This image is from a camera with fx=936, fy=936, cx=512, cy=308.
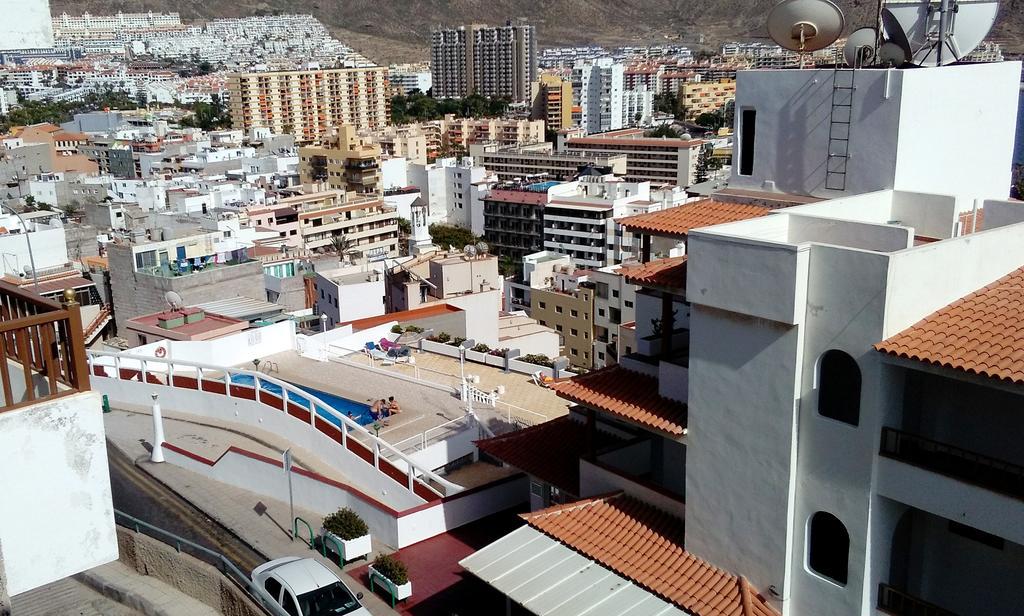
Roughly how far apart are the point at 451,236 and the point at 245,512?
7009 cm

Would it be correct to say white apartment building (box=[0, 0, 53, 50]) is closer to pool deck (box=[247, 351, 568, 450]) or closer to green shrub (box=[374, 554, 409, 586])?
green shrub (box=[374, 554, 409, 586])

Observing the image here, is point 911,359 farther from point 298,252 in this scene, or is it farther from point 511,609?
point 298,252

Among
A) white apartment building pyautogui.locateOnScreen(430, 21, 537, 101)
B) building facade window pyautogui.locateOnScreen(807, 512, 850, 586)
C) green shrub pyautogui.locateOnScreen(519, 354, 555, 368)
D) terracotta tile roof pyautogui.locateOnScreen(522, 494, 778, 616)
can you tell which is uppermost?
white apartment building pyautogui.locateOnScreen(430, 21, 537, 101)

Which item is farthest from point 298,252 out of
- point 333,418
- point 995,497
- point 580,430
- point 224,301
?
point 995,497

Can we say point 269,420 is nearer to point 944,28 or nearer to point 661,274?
point 661,274

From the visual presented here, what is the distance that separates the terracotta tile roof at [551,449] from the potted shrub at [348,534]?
262 centimetres

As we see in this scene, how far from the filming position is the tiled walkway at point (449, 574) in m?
15.3

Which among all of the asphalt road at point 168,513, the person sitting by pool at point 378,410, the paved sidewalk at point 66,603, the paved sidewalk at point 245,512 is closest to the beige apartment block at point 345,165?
the person sitting by pool at point 378,410

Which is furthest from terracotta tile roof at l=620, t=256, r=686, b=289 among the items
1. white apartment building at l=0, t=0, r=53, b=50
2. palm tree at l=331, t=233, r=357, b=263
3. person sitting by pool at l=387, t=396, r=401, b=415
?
palm tree at l=331, t=233, r=357, b=263

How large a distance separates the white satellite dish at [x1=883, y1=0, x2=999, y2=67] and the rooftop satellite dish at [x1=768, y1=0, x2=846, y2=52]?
2.89ft

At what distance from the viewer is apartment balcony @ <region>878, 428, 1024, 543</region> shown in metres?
9.99

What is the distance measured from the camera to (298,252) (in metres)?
57.5

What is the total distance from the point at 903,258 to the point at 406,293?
36.6m

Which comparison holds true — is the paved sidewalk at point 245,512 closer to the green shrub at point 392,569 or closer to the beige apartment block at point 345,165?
the green shrub at point 392,569
